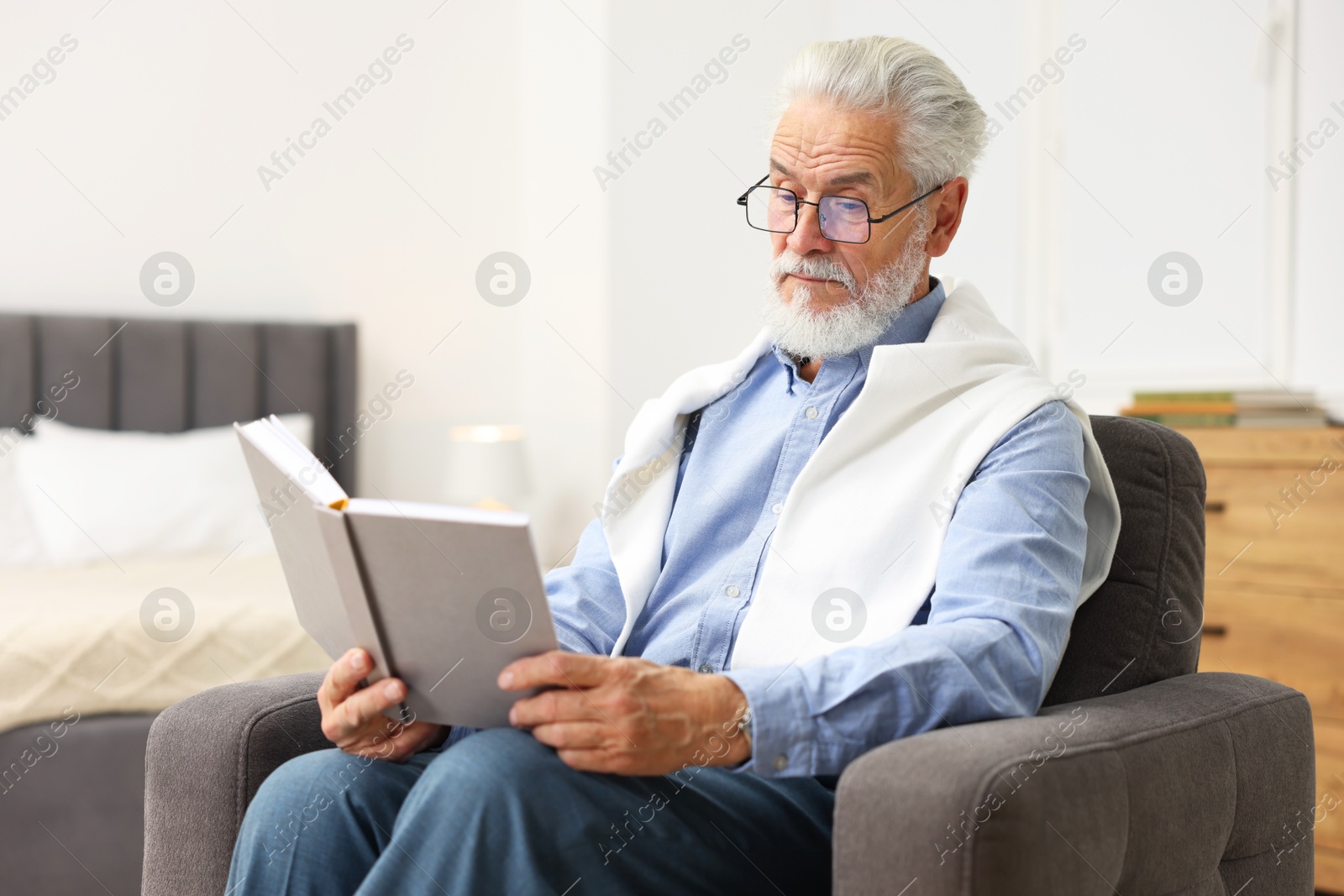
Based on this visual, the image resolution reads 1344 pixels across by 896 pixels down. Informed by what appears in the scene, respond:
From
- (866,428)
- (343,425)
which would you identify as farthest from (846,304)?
(343,425)

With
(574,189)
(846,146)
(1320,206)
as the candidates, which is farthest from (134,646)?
(1320,206)

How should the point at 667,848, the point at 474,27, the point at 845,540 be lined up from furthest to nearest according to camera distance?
1. the point at 474,27
2. the point at 845,540
3. the point at 667,848

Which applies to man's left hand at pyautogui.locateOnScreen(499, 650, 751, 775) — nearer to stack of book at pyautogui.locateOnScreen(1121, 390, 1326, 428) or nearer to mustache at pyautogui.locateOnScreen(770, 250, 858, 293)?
mustache at pyautogui.locateOnScreen(770, 250, 858, 293)

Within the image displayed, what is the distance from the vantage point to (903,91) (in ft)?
4.43

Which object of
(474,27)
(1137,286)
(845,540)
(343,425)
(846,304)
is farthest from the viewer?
(474,27)

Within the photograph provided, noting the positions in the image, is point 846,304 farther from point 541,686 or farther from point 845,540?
point 541,686

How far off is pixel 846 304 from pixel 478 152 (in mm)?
2815

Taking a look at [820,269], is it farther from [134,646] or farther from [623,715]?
[134,646]

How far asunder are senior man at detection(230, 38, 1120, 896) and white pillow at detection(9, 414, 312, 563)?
1799mm

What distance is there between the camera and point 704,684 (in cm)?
97

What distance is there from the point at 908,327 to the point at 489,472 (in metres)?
2.25

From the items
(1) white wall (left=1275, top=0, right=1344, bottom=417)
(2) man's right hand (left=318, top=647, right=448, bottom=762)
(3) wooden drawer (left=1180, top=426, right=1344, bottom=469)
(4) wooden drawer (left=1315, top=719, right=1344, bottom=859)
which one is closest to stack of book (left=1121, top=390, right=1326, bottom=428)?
(3) wooden drawer (left=1180, top=426, right=1344, bottom=469)

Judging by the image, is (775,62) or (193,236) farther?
(775,62)

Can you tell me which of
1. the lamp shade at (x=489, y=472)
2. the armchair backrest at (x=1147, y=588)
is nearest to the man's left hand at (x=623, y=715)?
the armchair backrest at (x=1147, y=588)
